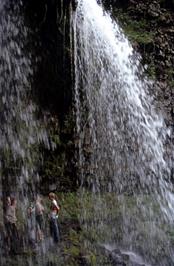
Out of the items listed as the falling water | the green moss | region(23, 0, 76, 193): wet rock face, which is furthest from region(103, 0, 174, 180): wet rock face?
the falling water

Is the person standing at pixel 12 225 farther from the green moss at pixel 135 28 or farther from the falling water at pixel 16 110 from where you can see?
the green moss at pixel 135 28

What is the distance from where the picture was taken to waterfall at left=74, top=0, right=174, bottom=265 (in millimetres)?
12484

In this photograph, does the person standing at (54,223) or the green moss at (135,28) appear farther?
the green moss at (135,28)

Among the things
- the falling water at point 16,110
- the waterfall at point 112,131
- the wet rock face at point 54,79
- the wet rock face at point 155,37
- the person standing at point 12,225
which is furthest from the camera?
the wet rock face at point 155,37

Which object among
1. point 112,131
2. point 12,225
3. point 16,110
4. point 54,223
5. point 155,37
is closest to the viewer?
point 12,225

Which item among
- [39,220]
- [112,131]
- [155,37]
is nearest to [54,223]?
[39,220]

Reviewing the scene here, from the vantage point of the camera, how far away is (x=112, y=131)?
13039 millimetres

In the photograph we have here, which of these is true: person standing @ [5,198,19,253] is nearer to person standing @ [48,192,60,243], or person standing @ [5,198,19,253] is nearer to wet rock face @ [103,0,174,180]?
person standing @ [48,192,60,243]

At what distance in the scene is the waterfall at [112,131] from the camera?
41.0ft

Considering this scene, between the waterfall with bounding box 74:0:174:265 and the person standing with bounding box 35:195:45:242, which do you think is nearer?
the person standing with bounding box 35:195:45:242

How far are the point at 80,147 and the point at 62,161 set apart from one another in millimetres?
492

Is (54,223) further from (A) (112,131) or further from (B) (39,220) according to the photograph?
(A) (112,131)

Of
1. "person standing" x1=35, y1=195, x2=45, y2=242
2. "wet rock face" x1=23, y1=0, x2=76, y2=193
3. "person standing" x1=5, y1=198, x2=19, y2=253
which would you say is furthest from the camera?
"wet rock face" x1=23, y1=0, x2=76, y2=193

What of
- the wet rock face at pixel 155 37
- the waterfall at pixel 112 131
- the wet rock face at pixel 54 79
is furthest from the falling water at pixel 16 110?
the wet rock face at pixel 155 37
